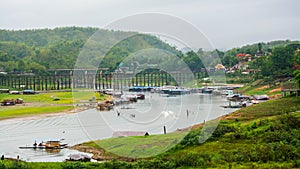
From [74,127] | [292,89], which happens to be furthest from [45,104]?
[292,89]

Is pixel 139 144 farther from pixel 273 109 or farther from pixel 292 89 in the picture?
pixel 292 89

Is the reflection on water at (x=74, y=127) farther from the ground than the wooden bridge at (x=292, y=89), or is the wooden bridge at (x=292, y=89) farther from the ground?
the wooden bridge at (x=292, y=89)

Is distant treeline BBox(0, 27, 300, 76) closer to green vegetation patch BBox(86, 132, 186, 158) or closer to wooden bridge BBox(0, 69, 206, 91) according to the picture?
wooden bridge BBox(0, 69, 206, 91)

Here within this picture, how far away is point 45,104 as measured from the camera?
53.6m

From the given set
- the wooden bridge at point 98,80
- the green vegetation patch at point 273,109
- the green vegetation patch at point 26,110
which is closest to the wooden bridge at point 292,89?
the green vegetation patch at point 273,109

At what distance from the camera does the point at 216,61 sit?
221ft

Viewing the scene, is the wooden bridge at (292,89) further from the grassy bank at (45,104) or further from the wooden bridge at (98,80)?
the wooden bridge at (98,80)

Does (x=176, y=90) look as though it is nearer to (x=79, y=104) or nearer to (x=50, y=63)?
(x=79, y=104)

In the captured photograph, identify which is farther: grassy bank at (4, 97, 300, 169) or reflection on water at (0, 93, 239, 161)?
reflection on water at (0, 93, 239, 161)

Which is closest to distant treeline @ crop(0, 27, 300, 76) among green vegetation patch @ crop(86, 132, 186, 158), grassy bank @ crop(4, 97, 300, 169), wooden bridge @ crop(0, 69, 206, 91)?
wooden bridge @ crop(0, 69, 206, 91)

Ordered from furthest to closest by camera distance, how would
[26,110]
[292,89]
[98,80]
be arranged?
[98,80], [26,110], [292,89]

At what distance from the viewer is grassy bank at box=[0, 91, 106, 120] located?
46.4 meters

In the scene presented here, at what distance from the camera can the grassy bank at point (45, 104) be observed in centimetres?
4635

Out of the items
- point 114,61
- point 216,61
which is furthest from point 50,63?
point 216,61
